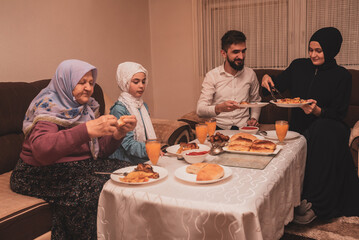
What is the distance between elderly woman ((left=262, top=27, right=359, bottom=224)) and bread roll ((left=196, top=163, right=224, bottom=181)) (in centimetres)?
121

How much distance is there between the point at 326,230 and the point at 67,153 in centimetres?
174

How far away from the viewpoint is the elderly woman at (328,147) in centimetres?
221

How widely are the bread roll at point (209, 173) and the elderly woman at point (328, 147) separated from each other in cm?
121

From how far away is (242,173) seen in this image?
4.32 ft

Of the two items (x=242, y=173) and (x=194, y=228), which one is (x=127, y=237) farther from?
(x=242, y=173)

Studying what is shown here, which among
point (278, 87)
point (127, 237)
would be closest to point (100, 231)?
point (127, 237)

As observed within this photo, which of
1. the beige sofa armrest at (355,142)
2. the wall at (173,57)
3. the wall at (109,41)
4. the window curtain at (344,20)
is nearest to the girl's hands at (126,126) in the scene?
the wall at (109,41)

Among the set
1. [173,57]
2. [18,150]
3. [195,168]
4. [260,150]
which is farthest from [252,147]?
[173,57]

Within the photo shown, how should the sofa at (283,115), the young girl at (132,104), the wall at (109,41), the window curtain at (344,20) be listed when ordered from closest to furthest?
the young girl at (132,104) → the wall at (109,41) → the sofa at (283,115) → the window curtain at (344,20)

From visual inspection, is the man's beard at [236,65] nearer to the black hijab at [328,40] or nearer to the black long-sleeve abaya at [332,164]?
A: the black hijab at [328,40]

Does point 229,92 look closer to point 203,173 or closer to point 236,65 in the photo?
point 236,65

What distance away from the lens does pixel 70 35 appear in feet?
10.6

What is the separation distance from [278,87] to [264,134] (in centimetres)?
97

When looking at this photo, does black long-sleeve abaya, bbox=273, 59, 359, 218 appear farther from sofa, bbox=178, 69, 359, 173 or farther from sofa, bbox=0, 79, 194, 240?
sofa, bbox=0, 79, 194, 240
